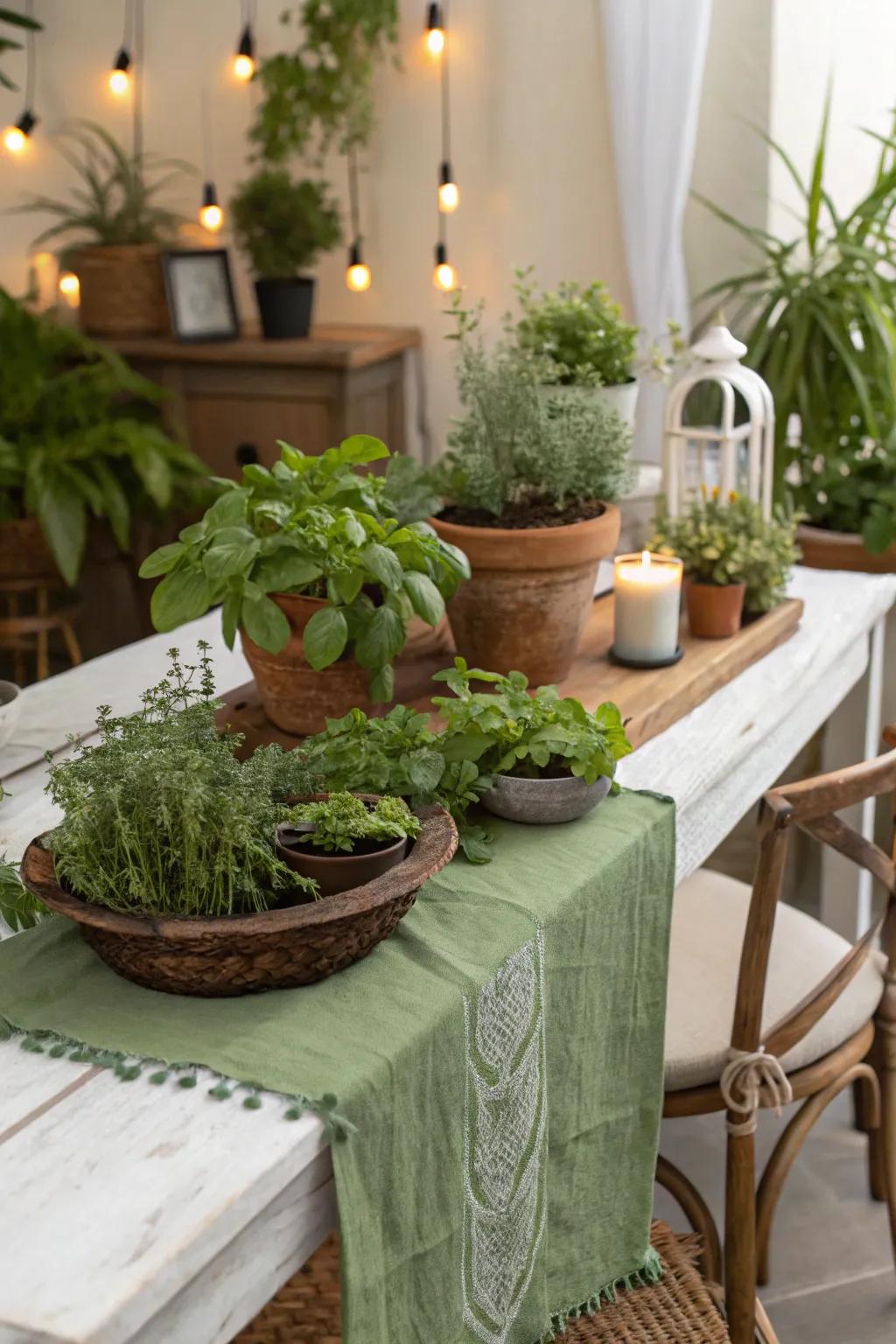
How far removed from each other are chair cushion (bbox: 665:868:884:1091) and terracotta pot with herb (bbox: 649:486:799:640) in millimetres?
378

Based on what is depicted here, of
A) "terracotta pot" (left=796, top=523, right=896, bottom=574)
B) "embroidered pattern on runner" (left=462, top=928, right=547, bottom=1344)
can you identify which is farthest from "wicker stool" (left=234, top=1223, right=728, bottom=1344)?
"terracotta pot" (left=796, top=523, right=896, bottom=574)

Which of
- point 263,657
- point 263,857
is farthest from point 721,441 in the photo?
point 263,857

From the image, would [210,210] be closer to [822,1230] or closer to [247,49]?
[247,49]

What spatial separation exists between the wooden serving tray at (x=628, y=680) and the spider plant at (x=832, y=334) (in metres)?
1.08

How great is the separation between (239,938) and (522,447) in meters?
0.80

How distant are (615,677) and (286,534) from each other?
524mm

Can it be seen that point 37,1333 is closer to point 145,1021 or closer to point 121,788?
point 145,1021

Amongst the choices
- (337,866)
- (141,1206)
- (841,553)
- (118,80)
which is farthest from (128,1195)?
(118,80)

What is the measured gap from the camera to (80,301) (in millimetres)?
3932

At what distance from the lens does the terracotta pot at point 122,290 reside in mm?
3859

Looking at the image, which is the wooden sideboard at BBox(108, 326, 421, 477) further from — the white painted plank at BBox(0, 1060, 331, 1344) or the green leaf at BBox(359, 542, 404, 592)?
the white painted plank at BBox(0, 1060, 331, 1344)

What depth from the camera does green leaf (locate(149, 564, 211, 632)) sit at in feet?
4.54

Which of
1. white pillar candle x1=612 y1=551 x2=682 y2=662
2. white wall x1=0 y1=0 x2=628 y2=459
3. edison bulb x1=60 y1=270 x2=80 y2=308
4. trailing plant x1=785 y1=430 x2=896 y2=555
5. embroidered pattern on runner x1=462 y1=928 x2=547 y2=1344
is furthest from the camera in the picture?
edison bulb x1=60 y1=270 x2=80 y2=308

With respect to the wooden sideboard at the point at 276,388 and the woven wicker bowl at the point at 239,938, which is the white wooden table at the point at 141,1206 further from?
the wooden sideboard at the point at 276,388
